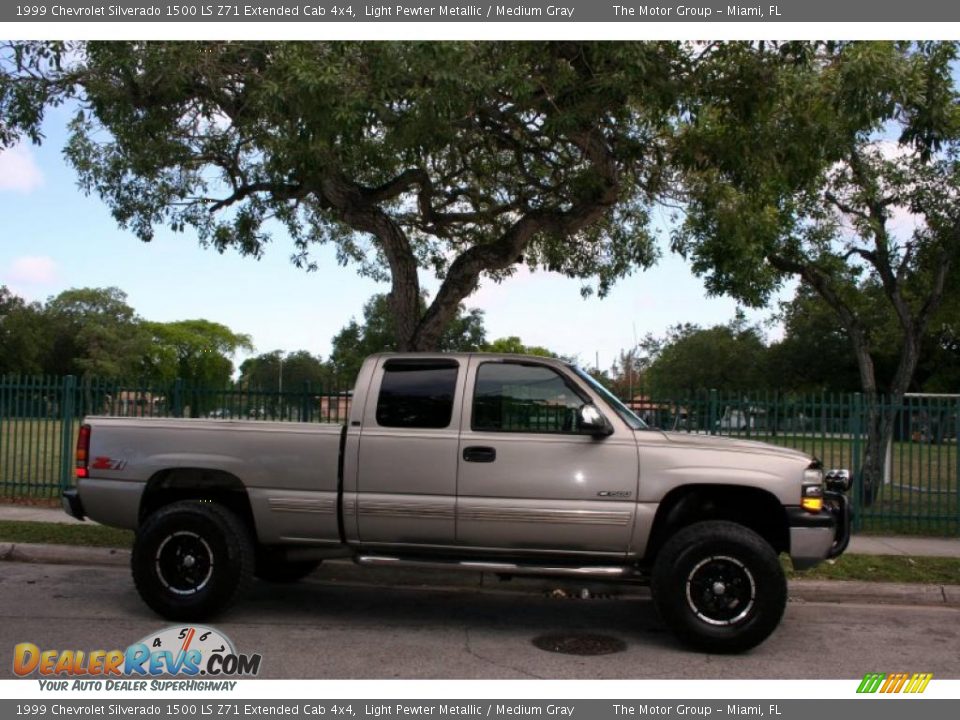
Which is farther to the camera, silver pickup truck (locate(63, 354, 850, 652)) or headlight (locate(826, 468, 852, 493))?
headlight (locate(826, 468, 852, 493))

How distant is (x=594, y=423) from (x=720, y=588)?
1.40m

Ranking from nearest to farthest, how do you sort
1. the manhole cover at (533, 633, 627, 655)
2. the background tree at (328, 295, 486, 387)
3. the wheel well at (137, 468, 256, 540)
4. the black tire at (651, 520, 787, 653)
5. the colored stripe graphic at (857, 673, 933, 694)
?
the colored stripe graphic at (857, 673, 933, 694) < the black tire at (651, 520, 787, 653) < the manhole cover at (533, 633, 627, 655) < the wheel well at (137, 468, 256, 540) < the background tree at (328, 295, 486, 387)

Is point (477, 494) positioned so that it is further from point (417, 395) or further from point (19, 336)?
point (19, 336)

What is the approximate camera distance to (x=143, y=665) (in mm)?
5543

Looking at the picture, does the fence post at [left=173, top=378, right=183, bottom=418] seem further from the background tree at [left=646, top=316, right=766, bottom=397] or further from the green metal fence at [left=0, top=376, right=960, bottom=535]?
the background tree at [left=646, top=316, right=766, bottom=397]

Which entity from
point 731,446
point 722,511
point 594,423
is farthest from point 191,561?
point 731,446

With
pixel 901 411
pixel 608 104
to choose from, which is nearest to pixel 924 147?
pixel 608 104

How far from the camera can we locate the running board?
6055 millimetres

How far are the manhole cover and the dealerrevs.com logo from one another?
6.61ft

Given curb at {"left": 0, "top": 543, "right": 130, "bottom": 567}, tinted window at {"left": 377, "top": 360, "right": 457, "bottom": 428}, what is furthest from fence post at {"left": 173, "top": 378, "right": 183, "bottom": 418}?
tinted window at {"left": 377, "top": 360, "right": 457, "bottom": 428}
